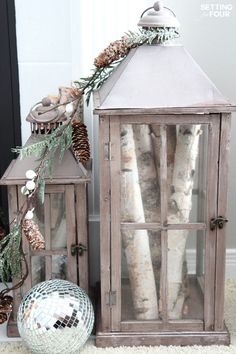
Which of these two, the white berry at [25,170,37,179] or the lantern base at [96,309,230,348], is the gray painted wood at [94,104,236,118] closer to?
the white berry at [25,170,37,179]

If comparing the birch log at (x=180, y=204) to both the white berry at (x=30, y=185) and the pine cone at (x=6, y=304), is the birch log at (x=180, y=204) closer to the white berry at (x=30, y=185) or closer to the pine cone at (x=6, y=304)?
the white berry at (x=30, y=185)

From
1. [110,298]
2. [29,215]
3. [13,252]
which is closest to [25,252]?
[13,252]

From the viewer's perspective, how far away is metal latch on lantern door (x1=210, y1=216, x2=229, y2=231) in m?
1.52

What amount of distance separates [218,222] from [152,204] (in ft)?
0.59

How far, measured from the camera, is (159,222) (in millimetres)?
1516

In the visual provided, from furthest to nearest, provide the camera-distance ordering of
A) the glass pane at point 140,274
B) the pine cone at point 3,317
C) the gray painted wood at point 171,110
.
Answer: the pine cone at point 3,317, the glass pane at point 140,274, the gray painted wood at point 171,110

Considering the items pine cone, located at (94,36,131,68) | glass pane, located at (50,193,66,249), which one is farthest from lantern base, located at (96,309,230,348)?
pine cone, located at (94,36,131,68)

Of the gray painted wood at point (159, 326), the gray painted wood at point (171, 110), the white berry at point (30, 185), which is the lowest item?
the gray painted wood at point (159, 326)

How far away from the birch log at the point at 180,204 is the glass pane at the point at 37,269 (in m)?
0.36

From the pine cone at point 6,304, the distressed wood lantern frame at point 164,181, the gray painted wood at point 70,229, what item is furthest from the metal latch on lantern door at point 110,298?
the pine cone at point 6,304

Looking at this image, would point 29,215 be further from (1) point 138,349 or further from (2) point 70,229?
(1) point 138,349

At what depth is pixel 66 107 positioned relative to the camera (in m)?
1.55

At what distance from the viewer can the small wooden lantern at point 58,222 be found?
1561 mm

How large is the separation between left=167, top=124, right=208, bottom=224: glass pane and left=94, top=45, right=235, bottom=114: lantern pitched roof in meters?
0.07
